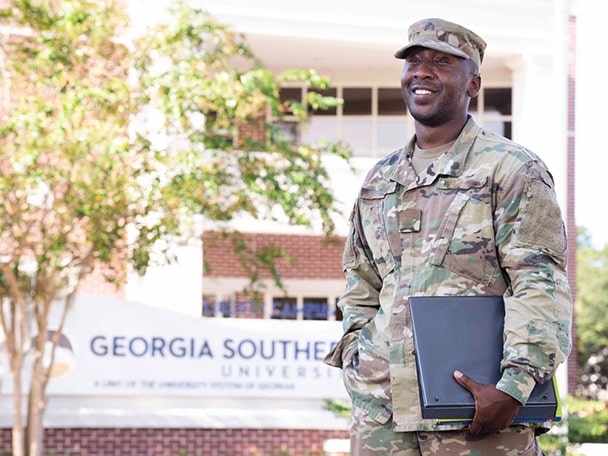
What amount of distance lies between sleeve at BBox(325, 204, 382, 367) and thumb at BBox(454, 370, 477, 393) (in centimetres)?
52

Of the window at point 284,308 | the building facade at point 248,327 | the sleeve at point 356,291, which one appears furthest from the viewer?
the window at point 284,308

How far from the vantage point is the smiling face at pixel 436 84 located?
3348 millimetres

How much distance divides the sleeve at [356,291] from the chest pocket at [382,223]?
6 cm

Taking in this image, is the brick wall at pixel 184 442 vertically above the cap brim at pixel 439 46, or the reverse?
the cap brim at pixel 439 46

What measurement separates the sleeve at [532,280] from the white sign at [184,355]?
1112 cm

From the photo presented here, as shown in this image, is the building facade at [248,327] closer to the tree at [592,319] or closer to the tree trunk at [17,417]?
the tree trunk at [17,417]

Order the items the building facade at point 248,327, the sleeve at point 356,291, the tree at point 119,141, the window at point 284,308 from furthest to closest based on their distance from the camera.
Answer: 1. the window at point 284,308
2. the building facade at point 248,327
3. the tree at point 119,141
4. the sleeve at point 356,291

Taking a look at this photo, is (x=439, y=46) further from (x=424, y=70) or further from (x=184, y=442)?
(x=184, y=442)

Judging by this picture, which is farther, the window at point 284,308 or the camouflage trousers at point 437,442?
the window at point 284,308

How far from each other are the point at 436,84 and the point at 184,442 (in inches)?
462

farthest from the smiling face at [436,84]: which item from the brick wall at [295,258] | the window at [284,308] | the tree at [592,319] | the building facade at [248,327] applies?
the tree at [592,319]

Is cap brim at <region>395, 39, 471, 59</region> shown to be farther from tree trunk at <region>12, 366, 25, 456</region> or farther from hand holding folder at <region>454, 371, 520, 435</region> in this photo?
tree trunk at <region>12, 366, 25, 456</region>

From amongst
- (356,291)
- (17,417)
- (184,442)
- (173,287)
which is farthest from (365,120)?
(356,291)

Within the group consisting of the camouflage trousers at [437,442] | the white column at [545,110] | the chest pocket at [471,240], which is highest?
the white column at [545,110]
